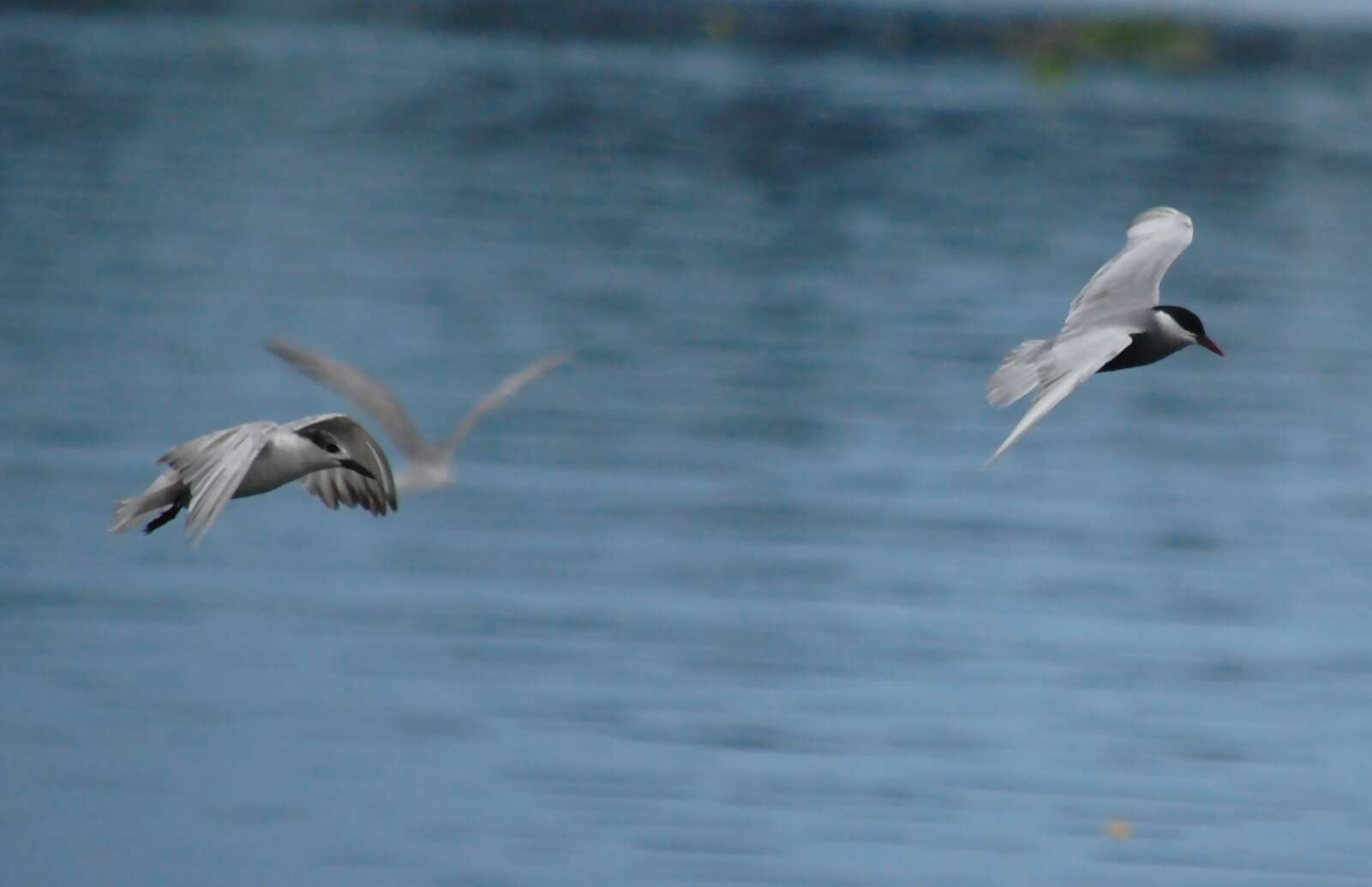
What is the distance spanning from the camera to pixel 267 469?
20.3 feet

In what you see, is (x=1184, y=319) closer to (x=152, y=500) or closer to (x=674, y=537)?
(x=152, y=500)

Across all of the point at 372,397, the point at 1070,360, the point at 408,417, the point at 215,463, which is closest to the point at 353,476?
the point at 215,463

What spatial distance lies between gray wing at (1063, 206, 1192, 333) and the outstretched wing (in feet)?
0.74

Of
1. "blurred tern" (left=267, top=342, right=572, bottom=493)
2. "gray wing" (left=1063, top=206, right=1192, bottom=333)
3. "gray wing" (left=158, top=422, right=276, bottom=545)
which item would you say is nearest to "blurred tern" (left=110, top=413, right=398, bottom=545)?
"gray wing" (left=158, top=422, right=276, bottom=545)

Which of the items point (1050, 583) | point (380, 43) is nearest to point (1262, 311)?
point (1050, 583)

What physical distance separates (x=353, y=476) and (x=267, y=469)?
1.86 feet

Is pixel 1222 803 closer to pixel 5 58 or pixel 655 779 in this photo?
pixel 655 779

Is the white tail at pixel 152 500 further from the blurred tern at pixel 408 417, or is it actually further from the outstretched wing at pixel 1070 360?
the blurred tern at pixel 408 417

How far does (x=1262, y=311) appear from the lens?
27359 mm

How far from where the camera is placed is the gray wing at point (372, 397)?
10523 millimetres

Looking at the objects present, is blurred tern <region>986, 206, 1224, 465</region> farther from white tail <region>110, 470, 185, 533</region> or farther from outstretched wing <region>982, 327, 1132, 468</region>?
white tail <region>110, 470, 185, 533</region>

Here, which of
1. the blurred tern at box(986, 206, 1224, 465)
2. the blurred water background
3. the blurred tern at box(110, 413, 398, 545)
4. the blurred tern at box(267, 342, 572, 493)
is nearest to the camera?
the blurred tern at box(110, 413, 398, 545)

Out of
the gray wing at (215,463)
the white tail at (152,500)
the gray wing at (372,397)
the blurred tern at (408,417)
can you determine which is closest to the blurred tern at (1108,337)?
the gray wing at (215,463)

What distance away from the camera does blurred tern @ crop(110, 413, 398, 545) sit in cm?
589
